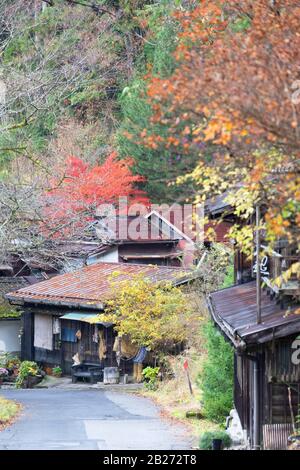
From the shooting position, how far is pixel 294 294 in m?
15.5

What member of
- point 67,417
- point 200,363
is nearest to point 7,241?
point 67,417

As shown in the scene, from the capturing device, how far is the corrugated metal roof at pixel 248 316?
16.0 meters

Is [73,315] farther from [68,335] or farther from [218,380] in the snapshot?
[218,380]

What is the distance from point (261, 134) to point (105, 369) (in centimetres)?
2608

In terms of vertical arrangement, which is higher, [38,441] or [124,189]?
[124,189]

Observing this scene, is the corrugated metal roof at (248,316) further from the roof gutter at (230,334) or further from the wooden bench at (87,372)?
the wooden bench at (87,372)

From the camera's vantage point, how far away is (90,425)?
22.4 metres

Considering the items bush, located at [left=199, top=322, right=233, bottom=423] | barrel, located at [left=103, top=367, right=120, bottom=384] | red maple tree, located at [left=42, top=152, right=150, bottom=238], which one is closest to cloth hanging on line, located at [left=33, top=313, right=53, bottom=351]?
barrel, located at [left=103, top=367, right=120, bottom=384]

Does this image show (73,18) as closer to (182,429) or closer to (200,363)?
(200,363)

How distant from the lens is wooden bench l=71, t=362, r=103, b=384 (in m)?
36.7

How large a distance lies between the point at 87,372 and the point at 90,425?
47.8 feet

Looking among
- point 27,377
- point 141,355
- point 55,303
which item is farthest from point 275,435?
point 55,303

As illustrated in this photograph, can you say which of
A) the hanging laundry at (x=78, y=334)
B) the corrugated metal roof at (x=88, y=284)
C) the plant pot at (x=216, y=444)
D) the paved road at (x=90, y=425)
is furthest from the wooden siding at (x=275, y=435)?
the hanging laundry at (x=78, y=334)

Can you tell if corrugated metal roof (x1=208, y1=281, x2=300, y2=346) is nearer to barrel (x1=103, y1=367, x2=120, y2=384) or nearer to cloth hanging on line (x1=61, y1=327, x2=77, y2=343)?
barrel (x1=103, y1=367, x2=120, y2=384)
